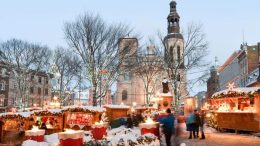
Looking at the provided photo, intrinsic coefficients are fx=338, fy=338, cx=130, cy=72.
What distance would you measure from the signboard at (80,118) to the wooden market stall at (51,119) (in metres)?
0.75

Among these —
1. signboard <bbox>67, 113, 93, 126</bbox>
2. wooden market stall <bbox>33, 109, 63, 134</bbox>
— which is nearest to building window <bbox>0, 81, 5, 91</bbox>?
wooden market stall <bbox>33, 109, 63, 134</bbox>

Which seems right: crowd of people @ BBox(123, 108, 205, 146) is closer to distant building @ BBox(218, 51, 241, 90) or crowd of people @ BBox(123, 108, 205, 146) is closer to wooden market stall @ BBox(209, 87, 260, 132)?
wooden market stall @ BBox(209, 87, 260, 132)

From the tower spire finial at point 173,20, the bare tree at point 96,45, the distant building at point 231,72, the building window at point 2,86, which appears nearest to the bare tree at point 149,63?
the bare tree at point 96,45

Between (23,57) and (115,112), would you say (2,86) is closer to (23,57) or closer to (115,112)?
(23,57)

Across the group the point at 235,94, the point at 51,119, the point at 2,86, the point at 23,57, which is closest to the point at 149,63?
the point at 23,57

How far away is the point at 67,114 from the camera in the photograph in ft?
80.5

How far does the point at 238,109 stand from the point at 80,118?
1091cm

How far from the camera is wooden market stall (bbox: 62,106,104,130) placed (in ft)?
79.6

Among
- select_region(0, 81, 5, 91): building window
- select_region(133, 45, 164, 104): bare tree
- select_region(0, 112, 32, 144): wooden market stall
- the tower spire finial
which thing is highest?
the tower spire finial

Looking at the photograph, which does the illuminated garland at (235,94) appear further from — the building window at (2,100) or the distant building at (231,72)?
the building window at (2,100)

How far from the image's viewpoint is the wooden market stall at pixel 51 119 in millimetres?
24406

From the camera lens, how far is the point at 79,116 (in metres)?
24.4

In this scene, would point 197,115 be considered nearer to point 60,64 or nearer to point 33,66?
point 60,64

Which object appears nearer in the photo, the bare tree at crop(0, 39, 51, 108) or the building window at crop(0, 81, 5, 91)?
the bare tree at crop(0, 39, 51, 108)
